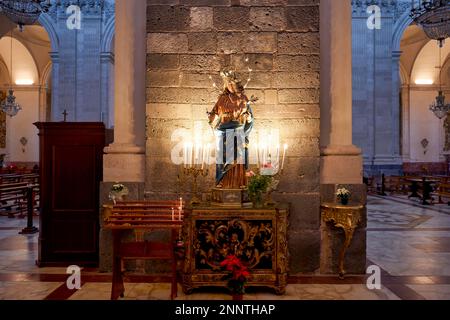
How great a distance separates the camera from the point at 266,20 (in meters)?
5.90

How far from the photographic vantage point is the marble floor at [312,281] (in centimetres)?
480

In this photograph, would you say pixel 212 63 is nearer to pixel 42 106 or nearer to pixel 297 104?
pixel 297 104

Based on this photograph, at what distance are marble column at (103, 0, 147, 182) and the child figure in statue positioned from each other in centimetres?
125

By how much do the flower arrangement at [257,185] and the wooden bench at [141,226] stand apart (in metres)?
0.98

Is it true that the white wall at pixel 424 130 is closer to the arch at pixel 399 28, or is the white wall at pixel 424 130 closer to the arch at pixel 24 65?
the arch at pixel 399 28

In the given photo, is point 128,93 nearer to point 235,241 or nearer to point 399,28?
point 235,241

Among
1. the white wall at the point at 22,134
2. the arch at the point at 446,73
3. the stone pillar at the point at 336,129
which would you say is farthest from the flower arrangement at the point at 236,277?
the arch at the point at 446,73

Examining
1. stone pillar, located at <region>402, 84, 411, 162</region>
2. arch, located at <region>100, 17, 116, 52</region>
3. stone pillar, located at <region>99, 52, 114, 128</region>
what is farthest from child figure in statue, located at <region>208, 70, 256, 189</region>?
stone pillar, located at <region>402, 84, 411, 162</region>

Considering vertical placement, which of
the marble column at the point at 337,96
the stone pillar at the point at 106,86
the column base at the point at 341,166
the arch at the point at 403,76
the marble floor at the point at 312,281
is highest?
the arch at the point at 403,76

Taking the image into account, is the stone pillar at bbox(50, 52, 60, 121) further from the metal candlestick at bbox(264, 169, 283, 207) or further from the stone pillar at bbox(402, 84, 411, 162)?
the stone pillar at bbox(402, 84, 411, 162)

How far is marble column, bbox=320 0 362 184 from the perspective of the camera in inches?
→ 231

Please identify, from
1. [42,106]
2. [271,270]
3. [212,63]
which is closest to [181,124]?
[212,63]

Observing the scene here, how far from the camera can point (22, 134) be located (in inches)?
1040
